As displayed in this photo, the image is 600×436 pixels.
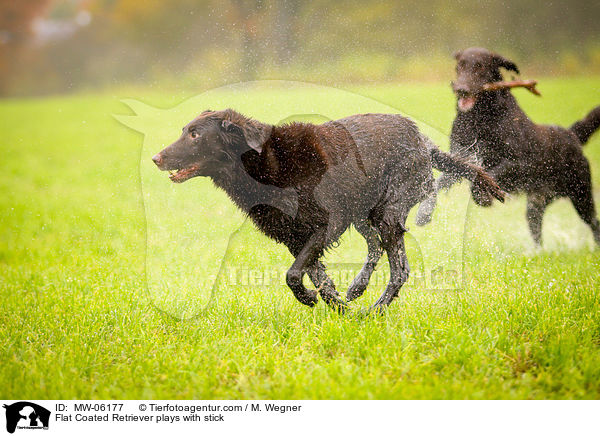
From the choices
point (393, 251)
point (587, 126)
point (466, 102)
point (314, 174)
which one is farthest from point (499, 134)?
point (314, 174)

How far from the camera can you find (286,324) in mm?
3492

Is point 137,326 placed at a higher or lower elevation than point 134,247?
lower

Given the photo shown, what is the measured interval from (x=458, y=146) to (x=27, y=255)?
393 centimetres

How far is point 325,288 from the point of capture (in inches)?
144

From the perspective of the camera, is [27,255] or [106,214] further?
[106,214]

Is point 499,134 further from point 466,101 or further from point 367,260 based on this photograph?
point 367,260

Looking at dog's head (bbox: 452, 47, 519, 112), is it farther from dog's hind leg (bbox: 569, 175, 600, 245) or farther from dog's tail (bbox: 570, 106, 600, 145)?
dog's hind leg (bbox: 569, 175, 600, 245)

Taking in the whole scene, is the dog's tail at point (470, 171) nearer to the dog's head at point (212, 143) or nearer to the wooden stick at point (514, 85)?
the wooden stick at point (514, 85)
